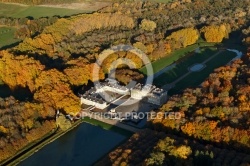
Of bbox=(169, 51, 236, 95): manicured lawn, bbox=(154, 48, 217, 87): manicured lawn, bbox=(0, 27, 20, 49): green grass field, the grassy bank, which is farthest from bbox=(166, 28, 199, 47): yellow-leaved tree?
the grassy bank

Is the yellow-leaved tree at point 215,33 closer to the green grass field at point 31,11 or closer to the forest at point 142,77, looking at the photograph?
the forest at point 142,77

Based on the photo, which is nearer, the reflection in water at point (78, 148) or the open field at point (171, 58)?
Result: the reflection in water at point (78, 148)

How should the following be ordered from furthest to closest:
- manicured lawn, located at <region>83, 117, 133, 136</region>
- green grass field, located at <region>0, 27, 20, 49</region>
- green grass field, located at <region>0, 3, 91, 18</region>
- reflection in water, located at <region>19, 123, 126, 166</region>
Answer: green grass field, located at <region>0, 3, 91, 18</region>, green grass field, located at <region>0, 27, 20, 49</region>, manicured lawn, located at <region>83, 117, 133, 136</region>, reflection in water, located at <region>19, 123, 126, 166</region>

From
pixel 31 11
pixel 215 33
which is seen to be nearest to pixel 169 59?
pixel 215 33

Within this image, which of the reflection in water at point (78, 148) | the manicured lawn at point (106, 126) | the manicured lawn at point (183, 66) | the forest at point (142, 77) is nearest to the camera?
the forest at point (142, 77)

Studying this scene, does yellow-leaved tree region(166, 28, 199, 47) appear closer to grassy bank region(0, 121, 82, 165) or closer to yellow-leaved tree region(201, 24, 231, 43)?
yellow-leaved tree region(201, 24, 231, 43)

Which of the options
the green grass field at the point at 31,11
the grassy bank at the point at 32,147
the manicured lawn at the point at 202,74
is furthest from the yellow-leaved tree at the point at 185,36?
the grassy bank at the point at 32,147
